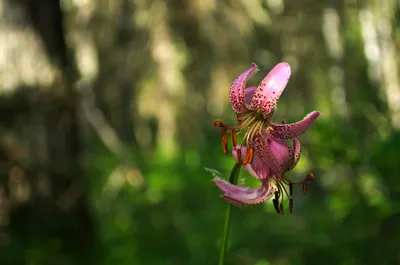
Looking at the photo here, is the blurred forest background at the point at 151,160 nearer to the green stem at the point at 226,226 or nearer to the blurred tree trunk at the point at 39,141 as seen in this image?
the blurred tree trunk at the point at 39,141

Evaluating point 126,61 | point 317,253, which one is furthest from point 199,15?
point 317,253

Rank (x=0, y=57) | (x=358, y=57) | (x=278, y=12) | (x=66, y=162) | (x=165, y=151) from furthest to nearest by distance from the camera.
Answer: (x=358, y=57), (x=278, y=12), (x=165, y=151), (x=66, y=162), (x=0, y=57)

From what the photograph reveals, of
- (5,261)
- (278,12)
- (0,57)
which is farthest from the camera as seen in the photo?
(278,12)

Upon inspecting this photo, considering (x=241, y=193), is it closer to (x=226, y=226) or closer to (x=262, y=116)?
(x=226, y=226)

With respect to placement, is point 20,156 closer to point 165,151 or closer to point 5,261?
point 5,261

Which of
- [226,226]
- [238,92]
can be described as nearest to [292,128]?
[238,92]

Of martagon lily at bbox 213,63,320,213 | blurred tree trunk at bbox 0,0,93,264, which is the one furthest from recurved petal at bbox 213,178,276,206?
blurred tree trunk at bbox 0,0,93,264
